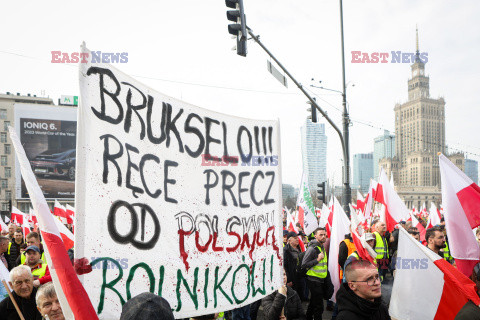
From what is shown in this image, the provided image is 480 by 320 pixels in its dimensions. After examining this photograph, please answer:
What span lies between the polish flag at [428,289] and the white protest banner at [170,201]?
42.2 inches

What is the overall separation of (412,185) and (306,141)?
33872 millimetres

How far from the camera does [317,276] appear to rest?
6984mm

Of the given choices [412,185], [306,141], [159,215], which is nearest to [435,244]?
[159,215]

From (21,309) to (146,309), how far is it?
104 inches

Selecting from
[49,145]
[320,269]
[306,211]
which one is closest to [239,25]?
[320,269]

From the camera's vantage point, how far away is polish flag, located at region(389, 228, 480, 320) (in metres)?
2.97

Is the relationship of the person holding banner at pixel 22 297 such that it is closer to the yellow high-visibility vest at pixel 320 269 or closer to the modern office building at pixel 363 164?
the yellow high-visibility vest at pixel 320 269

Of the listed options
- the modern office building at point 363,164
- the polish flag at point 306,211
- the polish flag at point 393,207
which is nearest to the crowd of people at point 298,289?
the polish flag at point 393,207

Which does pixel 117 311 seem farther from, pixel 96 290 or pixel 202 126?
pixel 202 126

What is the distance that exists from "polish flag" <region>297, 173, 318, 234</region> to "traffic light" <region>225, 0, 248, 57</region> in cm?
580

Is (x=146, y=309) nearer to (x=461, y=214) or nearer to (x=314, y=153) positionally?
(x=461, y=214)

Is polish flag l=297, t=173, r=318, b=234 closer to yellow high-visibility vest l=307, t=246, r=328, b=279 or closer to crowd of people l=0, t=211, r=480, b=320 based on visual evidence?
crowd of people l=0, t=211, r=480, b=320

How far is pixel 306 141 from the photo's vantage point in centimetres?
11112

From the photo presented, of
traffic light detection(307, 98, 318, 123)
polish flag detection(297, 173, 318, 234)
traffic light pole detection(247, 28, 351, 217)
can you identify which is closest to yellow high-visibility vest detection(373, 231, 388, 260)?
traffic light pole detection(247, 28, 351, 217)
